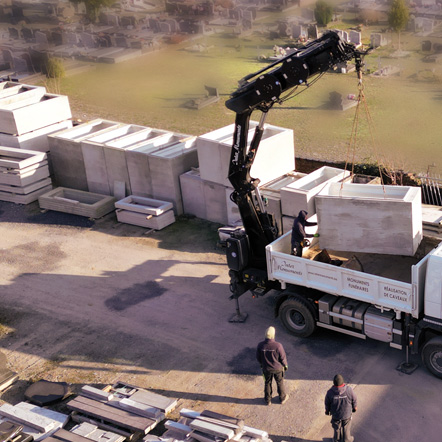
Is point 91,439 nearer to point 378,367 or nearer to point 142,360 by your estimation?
point 142,360

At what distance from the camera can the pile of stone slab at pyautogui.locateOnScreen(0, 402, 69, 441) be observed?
9875 millimetres

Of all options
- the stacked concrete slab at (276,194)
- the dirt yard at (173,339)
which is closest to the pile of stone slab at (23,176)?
the dirt yard at (173,339)

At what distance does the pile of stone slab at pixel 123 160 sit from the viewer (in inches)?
Result: 689

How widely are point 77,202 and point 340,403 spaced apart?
11192 mm

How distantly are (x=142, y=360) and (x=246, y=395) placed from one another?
216cm

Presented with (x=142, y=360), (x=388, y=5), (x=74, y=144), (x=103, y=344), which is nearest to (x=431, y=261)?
(x=142, y=360)

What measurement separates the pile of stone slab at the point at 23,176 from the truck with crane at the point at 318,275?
8.47 meters

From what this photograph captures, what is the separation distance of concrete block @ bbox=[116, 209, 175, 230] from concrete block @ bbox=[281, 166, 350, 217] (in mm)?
3786

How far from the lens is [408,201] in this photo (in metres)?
11.0

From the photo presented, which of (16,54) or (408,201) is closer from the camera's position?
(408,201)

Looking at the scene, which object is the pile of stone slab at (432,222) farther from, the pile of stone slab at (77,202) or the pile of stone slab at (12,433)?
the pile of stone slab at (77,202)

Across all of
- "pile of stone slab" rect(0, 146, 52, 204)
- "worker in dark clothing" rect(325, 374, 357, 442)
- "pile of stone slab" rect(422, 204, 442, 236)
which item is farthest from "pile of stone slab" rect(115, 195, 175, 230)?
"worker in dark clothing" rect(325, 374, 357, 442)

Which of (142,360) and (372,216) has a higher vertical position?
(372,216)

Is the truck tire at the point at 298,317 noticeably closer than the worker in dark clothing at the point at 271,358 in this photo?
No
